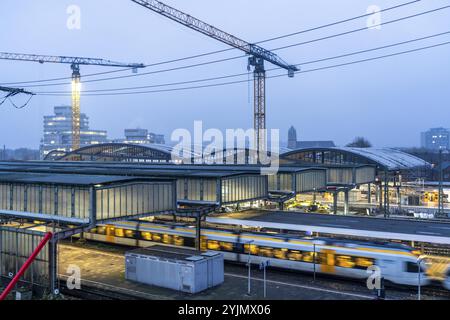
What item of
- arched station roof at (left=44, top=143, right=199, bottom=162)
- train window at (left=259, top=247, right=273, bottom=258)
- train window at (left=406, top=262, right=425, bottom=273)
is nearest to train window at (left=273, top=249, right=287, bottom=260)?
train window at (left=259, top=247, right=273, bottom=258)

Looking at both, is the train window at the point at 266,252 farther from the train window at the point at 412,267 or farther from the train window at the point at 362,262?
the train window at the point at 412,267

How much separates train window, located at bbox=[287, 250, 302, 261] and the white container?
13.9 feet

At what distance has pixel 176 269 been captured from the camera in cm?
2138

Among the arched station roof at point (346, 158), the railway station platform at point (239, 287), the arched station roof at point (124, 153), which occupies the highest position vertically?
the arched station roof at point (124, 153)

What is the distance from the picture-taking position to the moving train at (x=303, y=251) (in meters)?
21.4

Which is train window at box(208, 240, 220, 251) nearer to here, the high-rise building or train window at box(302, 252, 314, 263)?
train window at box(302, 252, 314, 263)

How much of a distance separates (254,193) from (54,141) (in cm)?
17296

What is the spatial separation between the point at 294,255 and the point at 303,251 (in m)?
0.63

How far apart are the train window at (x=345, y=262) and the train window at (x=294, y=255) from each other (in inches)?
84.5

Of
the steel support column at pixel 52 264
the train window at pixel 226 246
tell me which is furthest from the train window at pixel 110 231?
the steel support column at pixel 52 264

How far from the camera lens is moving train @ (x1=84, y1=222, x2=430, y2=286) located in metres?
21.4

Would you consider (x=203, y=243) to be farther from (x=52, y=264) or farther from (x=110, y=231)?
(x=52, y=264)

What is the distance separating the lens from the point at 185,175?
31.7m
